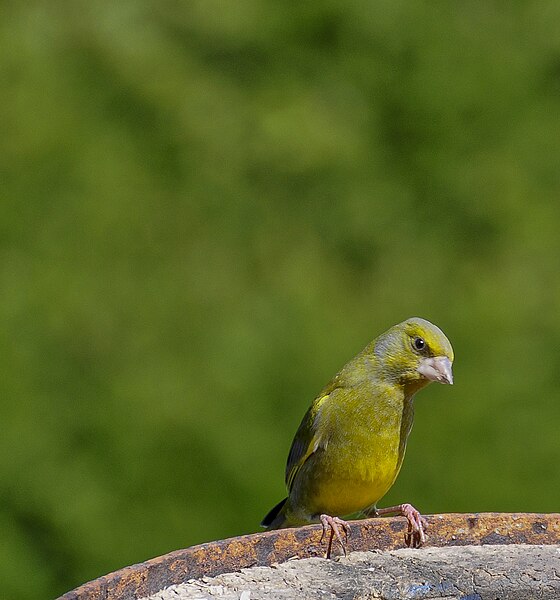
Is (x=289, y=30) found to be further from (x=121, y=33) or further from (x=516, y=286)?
(x=516, y=286)

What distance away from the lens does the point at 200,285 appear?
4.11 meters

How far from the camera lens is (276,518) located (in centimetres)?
302

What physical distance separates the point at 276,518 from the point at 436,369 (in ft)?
2.02

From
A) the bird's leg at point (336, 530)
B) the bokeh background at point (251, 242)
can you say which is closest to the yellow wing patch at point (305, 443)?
the bird's leg at point (336, 530)

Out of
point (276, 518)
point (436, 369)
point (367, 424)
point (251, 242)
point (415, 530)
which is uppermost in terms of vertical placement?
point (251, 242)

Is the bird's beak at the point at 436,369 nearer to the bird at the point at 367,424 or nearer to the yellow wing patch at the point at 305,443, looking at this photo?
the bird at the point at 367,424

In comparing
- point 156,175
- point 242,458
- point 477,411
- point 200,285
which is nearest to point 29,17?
point 156,175

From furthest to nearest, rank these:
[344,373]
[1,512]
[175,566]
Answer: [1,512]
[344,373]
[175,566]

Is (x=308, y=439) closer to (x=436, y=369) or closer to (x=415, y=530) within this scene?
(x=436, y=369)

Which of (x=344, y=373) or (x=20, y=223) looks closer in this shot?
(x=344, y=373)

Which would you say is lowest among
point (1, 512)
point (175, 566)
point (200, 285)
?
point (1, 512)

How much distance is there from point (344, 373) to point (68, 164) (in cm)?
149

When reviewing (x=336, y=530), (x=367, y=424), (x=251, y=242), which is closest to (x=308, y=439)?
(x=367, y=424)

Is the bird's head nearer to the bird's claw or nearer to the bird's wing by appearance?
the bird's wing
